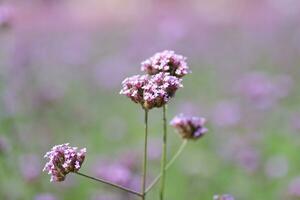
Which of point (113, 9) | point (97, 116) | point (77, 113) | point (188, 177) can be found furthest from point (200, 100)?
point (113, 9)

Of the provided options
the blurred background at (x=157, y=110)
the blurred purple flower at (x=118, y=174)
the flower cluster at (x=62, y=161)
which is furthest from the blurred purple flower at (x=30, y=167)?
the flower cluster at (x=62, y=161)

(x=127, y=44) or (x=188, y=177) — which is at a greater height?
(x=127, y=44)

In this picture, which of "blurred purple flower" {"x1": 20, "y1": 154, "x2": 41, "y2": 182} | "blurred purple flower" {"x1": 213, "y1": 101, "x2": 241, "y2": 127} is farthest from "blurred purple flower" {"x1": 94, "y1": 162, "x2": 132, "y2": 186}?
"blurred purple flower" {"x1": 213, "y1": 101, "x2": 241, "y2": 127}

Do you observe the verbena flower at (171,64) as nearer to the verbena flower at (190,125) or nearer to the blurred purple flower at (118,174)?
the verbena flower at (190,125)

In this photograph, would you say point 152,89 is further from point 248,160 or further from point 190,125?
point 248,160

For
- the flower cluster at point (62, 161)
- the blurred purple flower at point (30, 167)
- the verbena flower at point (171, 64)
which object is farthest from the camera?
the blurred purple flower at point (30, 167)

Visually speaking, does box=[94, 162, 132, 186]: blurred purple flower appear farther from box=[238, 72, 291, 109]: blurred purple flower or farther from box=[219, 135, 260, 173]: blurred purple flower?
box=[238, 72, 291, 109]: blurred purple flower

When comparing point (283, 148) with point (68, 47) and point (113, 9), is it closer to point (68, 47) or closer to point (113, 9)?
point (68, 47)
